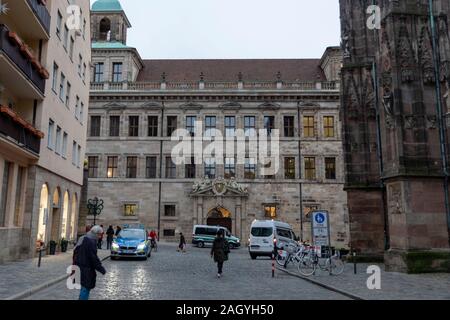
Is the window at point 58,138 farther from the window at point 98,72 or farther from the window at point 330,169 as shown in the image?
the window at point 330,169

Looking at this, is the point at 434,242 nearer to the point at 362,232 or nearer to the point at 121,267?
the point at 362,232

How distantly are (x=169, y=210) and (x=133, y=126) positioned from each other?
9.34 meters

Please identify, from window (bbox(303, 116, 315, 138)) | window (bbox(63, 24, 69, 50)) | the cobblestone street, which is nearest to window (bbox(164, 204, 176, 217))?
window (bbox(303, 116, 315, 138))

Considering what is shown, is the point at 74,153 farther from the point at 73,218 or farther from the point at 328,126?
the point at 328,126

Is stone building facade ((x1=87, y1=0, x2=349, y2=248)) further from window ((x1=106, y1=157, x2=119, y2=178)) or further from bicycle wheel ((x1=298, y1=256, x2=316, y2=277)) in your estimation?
bicycle wheel ((x1=298, y1=256, x2=316, y2=277))

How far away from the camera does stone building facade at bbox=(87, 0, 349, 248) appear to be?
42500 mm

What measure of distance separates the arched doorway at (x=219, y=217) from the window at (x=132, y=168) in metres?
8.43

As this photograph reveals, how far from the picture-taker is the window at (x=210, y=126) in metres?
44.2

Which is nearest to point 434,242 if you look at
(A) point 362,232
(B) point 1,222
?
(A) point 362,232

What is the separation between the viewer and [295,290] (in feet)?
40.1

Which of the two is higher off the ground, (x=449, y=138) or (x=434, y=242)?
(x=449, y=138)

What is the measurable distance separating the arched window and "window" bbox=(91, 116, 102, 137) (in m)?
10.4

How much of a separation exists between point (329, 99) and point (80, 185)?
25.8 meters

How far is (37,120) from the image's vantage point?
836 inches
